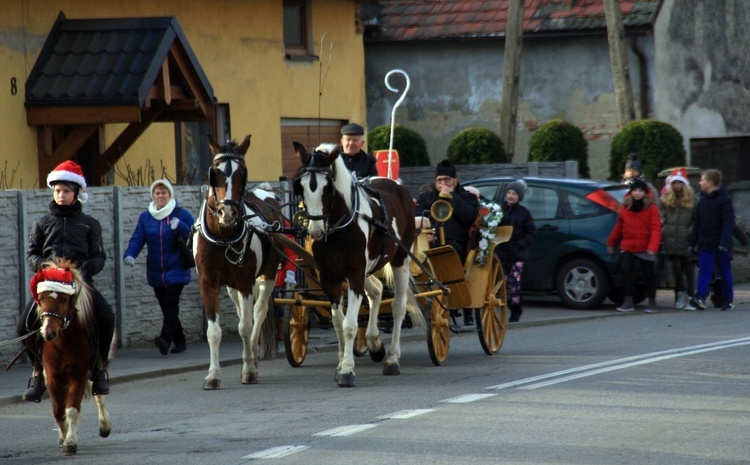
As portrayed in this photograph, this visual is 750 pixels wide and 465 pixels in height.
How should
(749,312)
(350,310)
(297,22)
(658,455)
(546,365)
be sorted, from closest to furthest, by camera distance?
1. (658,455)
2. (350,310)
3. (546,365)
4. (749,312)
5. (297,22)

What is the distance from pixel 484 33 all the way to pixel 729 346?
1986 cm

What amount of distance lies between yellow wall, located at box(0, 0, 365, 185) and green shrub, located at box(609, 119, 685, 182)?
5.21 m

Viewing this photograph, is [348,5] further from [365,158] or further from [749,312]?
[365,158]

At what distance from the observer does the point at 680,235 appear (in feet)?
65.1

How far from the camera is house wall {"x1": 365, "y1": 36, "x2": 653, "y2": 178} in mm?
32719

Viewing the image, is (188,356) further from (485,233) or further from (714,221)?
(714,221)

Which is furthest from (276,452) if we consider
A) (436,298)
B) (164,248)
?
(164,248)

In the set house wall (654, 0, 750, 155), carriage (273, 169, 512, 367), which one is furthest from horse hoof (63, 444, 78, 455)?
house wall (654, 0, 750, 155)

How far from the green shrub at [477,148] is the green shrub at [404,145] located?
167 centimetres

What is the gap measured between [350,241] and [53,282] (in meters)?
3.90

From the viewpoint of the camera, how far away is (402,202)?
13430mm

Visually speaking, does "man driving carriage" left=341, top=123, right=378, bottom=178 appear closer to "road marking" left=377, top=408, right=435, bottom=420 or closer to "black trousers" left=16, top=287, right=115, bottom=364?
"road marking" left=377, top=408, right=435, bottom=420

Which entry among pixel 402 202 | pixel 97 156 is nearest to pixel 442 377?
pixel 402 202

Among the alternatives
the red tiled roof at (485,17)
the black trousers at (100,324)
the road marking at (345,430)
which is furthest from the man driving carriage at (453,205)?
the red tiled roof at (485,17)
